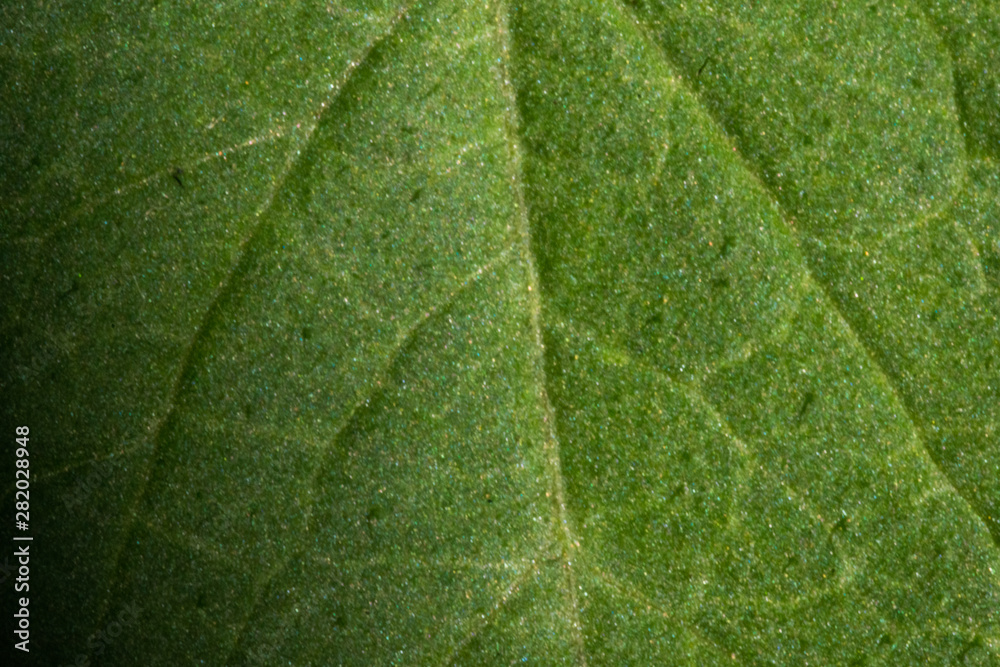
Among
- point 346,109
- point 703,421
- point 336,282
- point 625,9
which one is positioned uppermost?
point 625,9

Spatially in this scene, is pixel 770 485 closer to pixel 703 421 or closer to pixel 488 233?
pixel 703 421

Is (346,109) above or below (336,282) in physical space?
above

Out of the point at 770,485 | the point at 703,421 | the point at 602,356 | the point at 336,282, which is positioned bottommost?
the point at 770,485

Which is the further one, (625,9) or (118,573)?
(118,573)

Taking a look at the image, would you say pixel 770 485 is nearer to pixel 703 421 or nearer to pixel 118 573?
pixel 703 421

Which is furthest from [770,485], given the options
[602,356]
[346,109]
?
[346,109]

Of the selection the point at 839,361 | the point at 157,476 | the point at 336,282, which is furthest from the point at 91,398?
the point at 839,361
